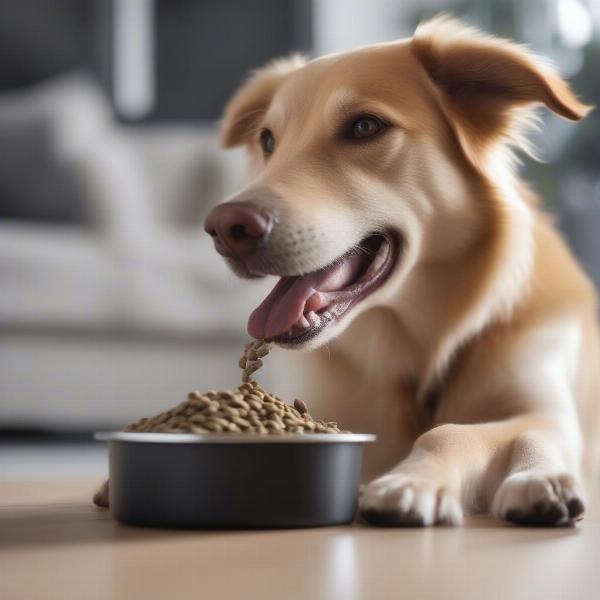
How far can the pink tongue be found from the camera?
4.16 feet

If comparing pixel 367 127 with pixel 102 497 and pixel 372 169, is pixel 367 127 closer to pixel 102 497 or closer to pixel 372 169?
pixel 372 169

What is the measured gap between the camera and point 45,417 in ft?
9.85

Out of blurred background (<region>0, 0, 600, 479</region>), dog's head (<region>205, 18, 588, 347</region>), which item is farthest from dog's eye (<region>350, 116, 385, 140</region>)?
blurred background (<region>0, 0, 600, 479</region>)

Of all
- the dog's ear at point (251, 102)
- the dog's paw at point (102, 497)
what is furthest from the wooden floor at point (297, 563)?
the dog's ear at point (251, 102)

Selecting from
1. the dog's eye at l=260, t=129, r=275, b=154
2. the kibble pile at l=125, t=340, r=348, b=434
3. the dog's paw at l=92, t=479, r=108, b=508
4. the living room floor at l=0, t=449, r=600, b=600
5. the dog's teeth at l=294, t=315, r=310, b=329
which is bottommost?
the living room floor at l=0, t=449, r=600, b=600

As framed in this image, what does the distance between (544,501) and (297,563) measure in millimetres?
344

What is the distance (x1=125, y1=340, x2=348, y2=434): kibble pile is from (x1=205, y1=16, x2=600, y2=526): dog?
24cm

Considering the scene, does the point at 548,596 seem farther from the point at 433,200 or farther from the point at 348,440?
the point at 433,200

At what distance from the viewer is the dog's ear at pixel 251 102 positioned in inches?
69.1

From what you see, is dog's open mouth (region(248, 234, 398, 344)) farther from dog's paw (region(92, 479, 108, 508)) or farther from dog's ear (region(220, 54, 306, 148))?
dog's ear (region(220, 54, 306, 148))

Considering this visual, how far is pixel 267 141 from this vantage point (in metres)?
1.58

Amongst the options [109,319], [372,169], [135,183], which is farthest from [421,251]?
[135,183]

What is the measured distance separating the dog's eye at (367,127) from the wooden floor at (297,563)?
0.59 meters

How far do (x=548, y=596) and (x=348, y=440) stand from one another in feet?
0.99
